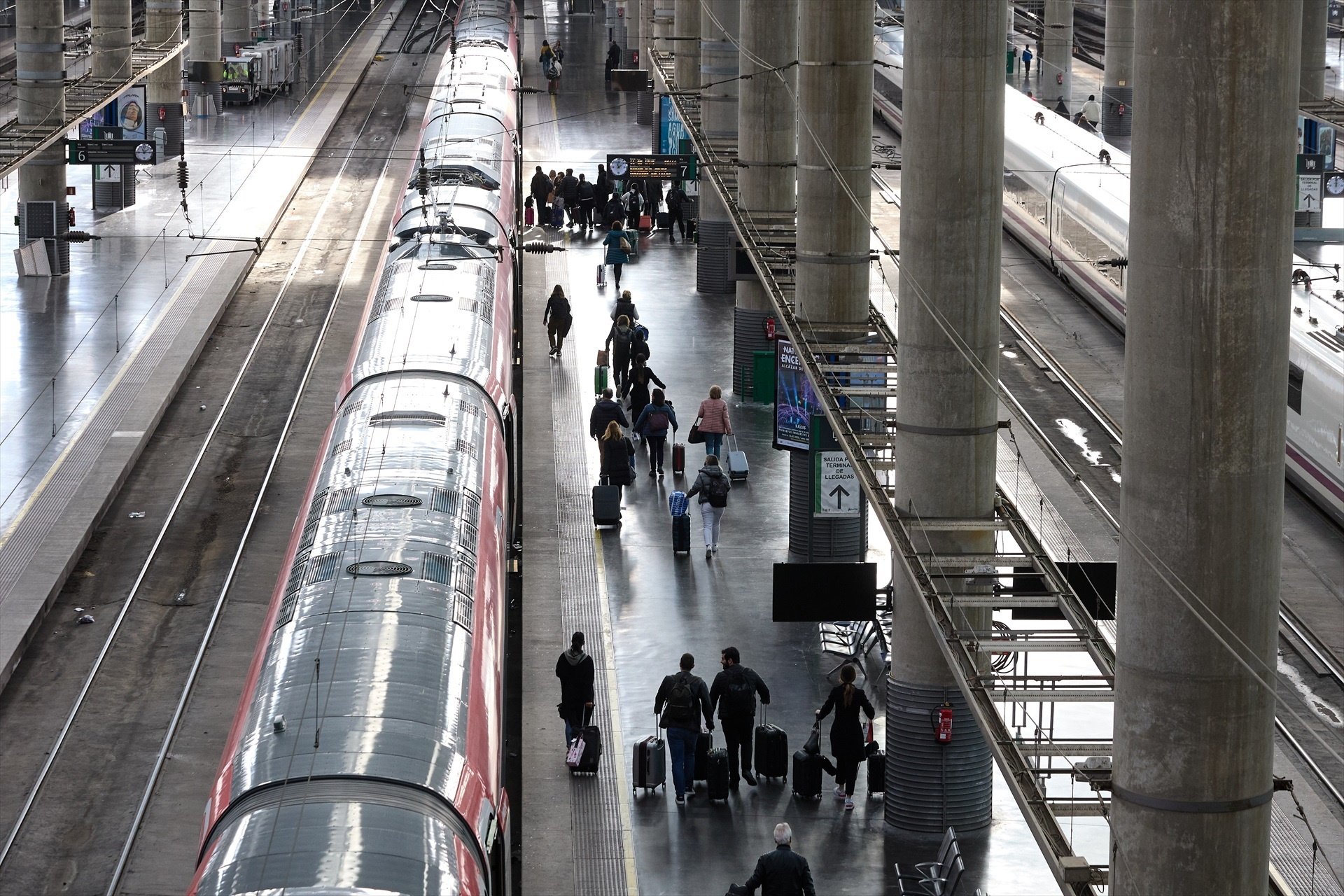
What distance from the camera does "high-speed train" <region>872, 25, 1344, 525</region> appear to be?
85.0 feet

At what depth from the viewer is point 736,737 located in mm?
19250

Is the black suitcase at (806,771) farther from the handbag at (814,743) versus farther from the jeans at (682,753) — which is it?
the jeans at (682,753)

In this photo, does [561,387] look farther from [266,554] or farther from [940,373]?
[940,373]

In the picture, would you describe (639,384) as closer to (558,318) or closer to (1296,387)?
(558,318)

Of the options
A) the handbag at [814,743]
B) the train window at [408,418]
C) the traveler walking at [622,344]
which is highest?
the train window at [408,418]

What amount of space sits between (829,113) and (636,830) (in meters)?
10.1

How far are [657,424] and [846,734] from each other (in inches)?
416

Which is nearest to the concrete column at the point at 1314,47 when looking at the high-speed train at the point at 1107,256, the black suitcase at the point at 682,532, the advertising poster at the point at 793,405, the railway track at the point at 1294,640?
the high-speed train at the point at 1107,256

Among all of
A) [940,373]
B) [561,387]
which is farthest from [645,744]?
[561,387]

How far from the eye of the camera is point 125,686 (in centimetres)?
2209

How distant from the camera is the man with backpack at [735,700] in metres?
19.0

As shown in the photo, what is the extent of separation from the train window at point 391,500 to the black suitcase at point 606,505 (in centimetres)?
898

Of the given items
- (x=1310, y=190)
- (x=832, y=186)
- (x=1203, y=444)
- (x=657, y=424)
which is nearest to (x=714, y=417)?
(x=657, y=424)

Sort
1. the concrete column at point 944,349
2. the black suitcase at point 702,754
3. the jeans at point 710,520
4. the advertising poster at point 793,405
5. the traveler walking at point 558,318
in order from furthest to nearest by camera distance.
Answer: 1. the traveler walking at point 558,318
2. the jeans at point 710,520
3. the advertising poster at point 793,405
4. the black suitcase at point 702,754
5. the concrete column at point 944,349
